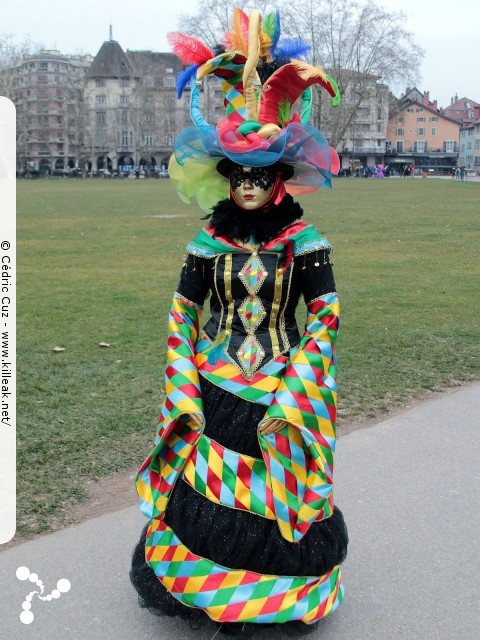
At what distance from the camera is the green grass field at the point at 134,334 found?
17.0 ft

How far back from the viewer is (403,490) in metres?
4.59

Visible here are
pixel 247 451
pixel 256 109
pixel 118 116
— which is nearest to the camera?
pixel 247 451

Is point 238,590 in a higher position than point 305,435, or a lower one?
lower

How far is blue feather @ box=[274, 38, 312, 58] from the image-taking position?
138 inches

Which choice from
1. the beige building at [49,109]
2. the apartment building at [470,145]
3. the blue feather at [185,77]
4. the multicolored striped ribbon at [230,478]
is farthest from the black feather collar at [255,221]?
the apartment building at [470,145]

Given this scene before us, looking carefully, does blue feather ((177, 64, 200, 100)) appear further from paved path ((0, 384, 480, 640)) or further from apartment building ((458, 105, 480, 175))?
apartment building ((458, 105, 480, 175))

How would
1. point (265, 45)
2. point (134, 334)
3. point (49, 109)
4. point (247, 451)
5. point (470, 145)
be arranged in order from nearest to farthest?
point (247, 451)
point (265, 45)
point (134, 334)
point (49, 109)
point (470, 145)

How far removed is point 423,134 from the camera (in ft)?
375

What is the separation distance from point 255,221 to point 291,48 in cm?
88

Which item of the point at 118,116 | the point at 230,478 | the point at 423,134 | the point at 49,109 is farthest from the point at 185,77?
the point at 423,134

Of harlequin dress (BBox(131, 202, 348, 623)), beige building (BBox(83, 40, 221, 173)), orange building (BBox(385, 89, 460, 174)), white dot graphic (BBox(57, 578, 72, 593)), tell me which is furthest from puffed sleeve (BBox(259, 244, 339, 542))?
orange building (BBox(385, 89, 460, 174))

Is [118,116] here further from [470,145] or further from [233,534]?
[233,534]

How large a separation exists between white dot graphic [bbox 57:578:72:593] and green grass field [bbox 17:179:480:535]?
56 centimetres

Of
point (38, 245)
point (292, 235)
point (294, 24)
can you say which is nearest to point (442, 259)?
point (38, 245)
